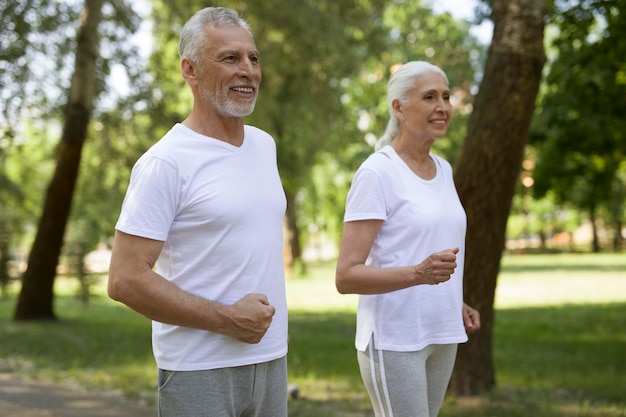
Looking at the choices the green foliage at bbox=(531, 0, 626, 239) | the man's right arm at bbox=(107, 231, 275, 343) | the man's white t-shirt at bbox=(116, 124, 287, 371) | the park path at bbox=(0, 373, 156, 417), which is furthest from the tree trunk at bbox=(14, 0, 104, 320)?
the man's right arm at bbox=(107, 231, 275, 343)

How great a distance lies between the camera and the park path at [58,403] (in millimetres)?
6762

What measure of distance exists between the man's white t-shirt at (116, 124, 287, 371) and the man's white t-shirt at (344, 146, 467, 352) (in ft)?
2.74

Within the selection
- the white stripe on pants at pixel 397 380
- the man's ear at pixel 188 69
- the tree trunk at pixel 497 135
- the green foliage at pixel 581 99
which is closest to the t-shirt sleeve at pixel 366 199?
the white stripe on pants at pixel 397 380

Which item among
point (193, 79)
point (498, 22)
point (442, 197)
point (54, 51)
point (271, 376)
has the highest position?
point (54, 51)

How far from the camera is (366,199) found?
10.8 ft

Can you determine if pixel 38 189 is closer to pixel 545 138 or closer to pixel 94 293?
pixel 94 293

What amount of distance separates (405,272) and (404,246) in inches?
10.3

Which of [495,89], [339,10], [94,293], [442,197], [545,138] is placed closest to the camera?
[442,197]

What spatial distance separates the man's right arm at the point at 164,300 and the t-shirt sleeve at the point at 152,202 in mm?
32

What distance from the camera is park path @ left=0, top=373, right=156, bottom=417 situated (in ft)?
22.2

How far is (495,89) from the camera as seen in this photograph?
7.16 meters

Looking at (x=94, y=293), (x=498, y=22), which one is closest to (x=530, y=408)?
(x=498, y=22)

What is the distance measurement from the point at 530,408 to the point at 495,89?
2.89 m

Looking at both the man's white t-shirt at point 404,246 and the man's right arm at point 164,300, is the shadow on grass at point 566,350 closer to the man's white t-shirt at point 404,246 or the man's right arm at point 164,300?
the man's white t-shirt at point 404,246
